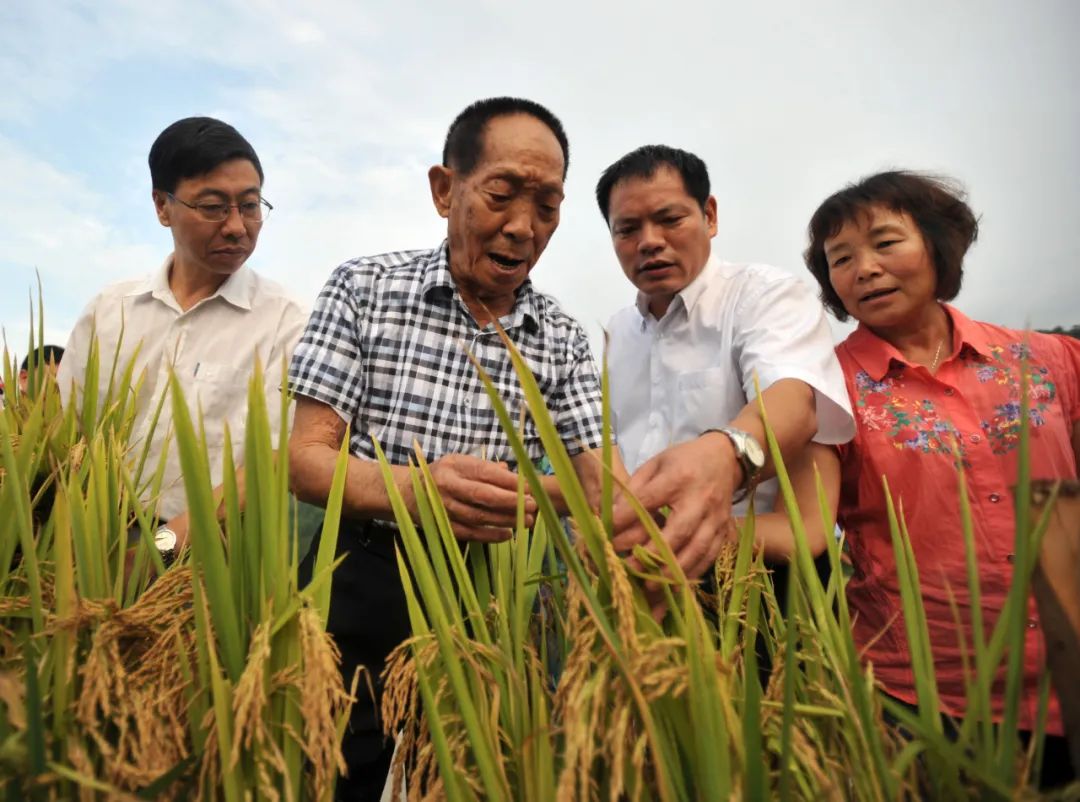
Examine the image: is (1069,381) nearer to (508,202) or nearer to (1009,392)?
(1009,392)

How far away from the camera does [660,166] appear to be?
2000mm

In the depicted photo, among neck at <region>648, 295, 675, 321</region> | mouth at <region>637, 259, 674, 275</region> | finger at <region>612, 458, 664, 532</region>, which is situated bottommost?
finger at <region>612, 458, 664, 532</region>

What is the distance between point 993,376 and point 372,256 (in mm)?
1495

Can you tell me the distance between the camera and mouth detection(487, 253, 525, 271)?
1.47 meters

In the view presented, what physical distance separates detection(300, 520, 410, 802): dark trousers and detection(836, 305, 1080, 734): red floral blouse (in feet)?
3.32

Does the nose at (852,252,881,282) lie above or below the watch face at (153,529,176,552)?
above

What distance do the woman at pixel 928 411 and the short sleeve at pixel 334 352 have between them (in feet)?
3.67

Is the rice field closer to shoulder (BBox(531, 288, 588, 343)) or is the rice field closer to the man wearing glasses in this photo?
shoulder (BBox(531, 288, 588, 343))

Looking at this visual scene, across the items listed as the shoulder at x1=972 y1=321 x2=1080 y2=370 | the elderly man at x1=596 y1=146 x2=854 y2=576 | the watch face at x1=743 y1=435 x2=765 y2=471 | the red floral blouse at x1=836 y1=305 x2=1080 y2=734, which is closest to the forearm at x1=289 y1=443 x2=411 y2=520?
the elderly man at x1=596 y1=146 x2=854 y2=576

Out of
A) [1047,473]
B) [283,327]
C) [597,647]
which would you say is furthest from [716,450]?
[283,327]

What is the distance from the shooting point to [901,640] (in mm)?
1317

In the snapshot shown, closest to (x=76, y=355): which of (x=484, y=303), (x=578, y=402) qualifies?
(x=484, y=303)

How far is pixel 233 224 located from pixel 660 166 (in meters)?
1.32

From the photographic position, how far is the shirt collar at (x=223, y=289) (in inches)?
79.6
